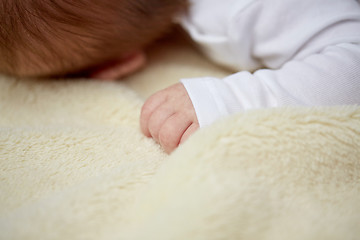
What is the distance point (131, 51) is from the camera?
0.71 meters

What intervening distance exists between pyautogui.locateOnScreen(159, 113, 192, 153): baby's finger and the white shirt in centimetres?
3

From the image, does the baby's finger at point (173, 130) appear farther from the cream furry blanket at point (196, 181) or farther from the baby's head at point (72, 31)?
the baby's head at point (72, 31)

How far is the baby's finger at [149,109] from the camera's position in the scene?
19.7 inches

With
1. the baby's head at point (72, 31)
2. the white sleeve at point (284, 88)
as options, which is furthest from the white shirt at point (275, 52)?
the baby's head at point (72, 31)

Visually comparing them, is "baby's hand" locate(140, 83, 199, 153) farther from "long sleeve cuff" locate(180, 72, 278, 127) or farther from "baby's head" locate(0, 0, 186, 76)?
"baby's head" locate(0, 0, 186, 76)

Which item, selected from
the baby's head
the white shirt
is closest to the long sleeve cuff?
the white shirt

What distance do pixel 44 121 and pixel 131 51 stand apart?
0.27 meters

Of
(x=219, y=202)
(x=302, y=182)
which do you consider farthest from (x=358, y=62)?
(x=219, y=202)

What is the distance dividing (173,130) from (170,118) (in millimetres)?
25

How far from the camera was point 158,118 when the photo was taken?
48cm

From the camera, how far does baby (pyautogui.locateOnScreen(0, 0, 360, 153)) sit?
468 millimetres

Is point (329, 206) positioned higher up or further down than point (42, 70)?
further down

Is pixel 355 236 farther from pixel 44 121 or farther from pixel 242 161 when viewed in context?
pixel 44 121

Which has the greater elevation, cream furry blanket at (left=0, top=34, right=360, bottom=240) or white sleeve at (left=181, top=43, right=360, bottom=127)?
white sleeve at (left=181, top=43, right=360, bottom=127)
